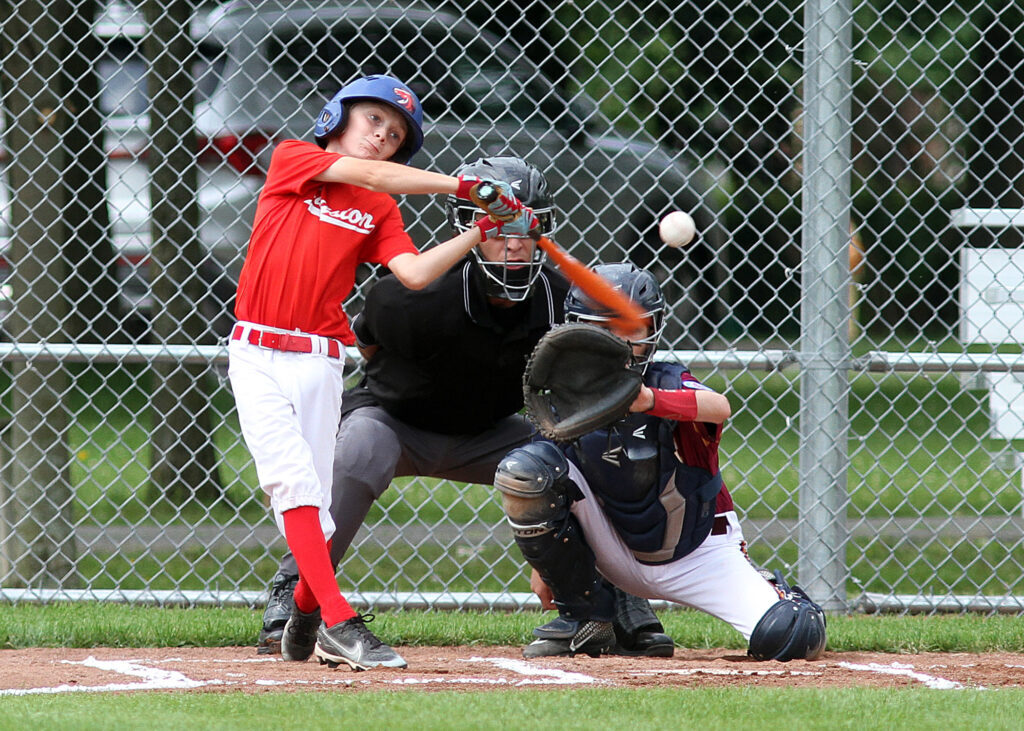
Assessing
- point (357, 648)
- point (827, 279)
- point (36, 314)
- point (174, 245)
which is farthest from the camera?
point (174, 245)

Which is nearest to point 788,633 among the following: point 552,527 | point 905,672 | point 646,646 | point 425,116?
point 905,672

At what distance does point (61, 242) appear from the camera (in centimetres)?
533

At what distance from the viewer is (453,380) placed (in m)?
4.21

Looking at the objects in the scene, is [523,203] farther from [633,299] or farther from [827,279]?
[827,279]

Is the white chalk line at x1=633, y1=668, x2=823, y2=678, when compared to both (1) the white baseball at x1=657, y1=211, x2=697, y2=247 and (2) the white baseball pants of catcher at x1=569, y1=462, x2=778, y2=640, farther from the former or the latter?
(1) the white baseball at x1=657, y1=211, x2=697, y2=247

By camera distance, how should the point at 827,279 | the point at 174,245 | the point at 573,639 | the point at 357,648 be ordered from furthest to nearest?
the point at 174,245 → the point at 827,279 → the point at 573,639 → the point at 357,648

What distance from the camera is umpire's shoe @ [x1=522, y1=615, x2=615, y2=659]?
3.94 m

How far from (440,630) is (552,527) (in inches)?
30.6

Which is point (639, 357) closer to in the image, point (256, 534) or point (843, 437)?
point (843, 437)

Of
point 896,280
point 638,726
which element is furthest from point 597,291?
point 896,280

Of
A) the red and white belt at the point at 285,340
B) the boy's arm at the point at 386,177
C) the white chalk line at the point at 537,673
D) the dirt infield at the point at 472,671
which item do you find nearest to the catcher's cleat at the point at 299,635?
the dirt infield at the point at 472,671

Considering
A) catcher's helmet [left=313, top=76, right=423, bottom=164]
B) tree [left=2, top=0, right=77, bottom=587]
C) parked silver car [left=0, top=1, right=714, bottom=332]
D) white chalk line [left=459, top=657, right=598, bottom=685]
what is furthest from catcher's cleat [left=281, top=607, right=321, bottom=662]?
parked silver car [left=0, top=1, right=714, bottom=332]

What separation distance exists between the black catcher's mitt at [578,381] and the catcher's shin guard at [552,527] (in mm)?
179

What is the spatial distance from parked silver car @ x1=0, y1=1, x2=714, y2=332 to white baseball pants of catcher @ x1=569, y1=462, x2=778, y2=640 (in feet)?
6.79
